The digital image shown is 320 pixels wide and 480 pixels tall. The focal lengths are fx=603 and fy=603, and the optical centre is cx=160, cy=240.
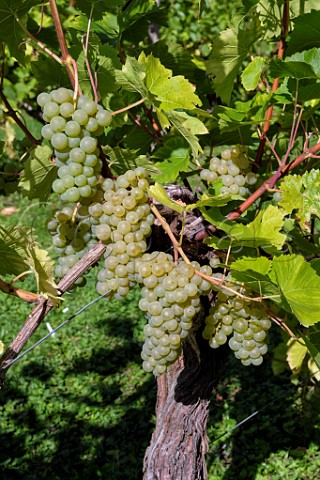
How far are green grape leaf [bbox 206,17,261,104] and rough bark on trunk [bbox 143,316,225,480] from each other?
668 mm

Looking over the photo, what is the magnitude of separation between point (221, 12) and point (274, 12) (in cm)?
478

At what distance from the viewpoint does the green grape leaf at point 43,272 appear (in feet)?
3.54

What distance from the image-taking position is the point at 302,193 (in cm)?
118

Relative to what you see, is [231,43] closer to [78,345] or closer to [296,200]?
[296,200]

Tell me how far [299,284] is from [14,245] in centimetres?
54

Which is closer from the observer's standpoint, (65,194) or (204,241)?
(65,194)

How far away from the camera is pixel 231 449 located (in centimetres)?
257

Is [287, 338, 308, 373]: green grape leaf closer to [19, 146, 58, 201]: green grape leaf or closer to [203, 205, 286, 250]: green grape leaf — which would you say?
[203, 205, 286, 250]: green grape leaf

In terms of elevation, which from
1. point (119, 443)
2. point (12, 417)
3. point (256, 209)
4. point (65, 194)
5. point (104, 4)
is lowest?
point (119, 443)

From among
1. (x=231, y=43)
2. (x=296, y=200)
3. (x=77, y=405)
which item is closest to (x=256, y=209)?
(x=296, y=200)

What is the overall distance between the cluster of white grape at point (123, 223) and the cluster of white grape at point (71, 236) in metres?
0.07

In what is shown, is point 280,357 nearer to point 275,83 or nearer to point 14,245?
point 275,83

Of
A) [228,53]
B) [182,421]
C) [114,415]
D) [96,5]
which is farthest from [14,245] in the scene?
[114,415]

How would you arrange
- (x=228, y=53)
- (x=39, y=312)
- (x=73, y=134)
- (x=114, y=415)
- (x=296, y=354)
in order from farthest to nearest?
(x=114, y=415)
(x=296, y=354)
(x=228, y=53)
(x=39, y=312)
(x=73, y=134)
